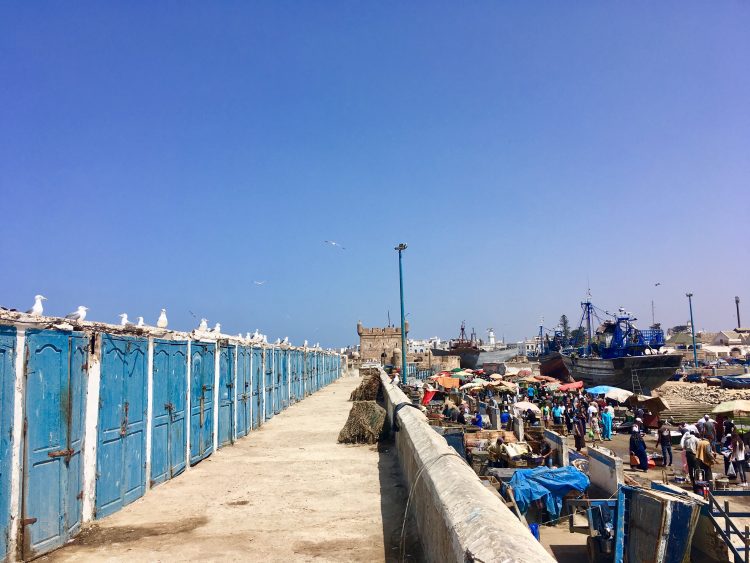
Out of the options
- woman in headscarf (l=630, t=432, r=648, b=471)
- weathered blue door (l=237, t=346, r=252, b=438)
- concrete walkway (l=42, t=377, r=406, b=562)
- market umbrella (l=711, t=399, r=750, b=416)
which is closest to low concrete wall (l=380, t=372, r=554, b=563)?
concrete walkway (l=42, t=377, r=406, b=562)

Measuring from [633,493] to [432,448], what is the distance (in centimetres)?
489

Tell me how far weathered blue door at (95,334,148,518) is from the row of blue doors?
12mm

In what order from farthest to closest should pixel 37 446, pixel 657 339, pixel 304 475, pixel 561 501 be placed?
1. pixel 657 339
2. pixel 561 501
3. pixel 304 475
4. pixel 37 446

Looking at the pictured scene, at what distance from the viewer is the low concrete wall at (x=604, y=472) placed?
38.8ft

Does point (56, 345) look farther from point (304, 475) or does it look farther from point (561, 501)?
point (561, 501)

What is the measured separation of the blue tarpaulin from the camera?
10.5 metres

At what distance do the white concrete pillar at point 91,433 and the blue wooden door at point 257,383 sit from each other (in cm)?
846

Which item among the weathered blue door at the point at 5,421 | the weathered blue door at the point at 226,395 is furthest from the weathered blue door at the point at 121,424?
the weathered blue door at the point at 226,395

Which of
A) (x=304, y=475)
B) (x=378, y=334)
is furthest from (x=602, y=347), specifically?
(x=304, y=475)

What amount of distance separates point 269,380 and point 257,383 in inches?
75.7

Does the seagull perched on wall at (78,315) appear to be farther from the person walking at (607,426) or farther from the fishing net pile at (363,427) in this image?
the person walking at (607,426)

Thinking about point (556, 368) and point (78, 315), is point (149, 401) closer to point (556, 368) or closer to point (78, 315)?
point (78, 315)

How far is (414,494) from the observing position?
20.3 feet

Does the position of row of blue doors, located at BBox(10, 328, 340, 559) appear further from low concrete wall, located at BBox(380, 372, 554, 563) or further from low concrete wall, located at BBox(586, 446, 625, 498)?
low concrete wall, located at BBox(586, 446, 625, 498)
